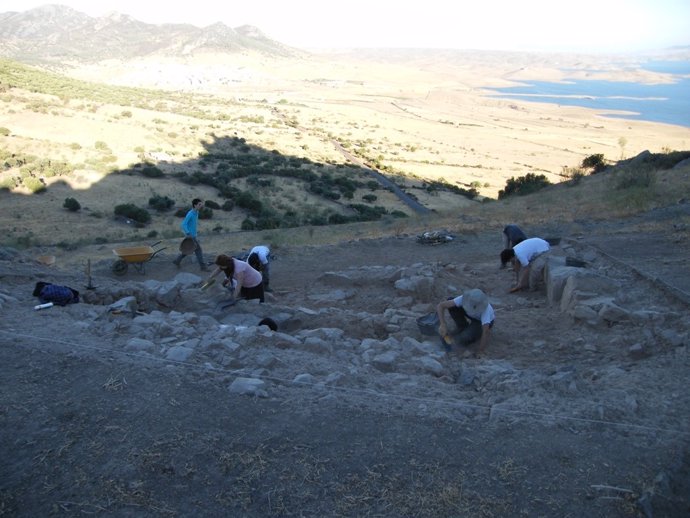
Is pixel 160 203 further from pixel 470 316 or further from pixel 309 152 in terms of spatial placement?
pixel 309 152

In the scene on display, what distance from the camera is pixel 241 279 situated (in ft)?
30.1

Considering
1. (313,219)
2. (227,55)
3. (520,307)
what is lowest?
(313,219)

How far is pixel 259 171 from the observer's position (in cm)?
3459

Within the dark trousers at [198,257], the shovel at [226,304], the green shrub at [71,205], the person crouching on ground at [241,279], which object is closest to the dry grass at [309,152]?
the green shrub at [71,205]

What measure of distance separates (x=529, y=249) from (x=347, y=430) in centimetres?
618

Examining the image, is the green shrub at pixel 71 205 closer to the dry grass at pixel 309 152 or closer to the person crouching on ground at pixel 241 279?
the dry grass at pixel 309 152

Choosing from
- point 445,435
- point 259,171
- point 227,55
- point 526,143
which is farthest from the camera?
point 227,55

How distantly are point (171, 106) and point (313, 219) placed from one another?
45.7 m

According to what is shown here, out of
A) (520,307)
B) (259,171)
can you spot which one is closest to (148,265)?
(520,307)

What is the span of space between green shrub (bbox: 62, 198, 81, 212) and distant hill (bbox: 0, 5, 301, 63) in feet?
378

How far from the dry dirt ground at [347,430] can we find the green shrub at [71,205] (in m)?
16.5

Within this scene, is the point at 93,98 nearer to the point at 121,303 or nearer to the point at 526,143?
the point at 526,143

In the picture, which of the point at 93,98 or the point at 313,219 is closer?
the point at 313,219

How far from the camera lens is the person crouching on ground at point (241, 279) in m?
9.07
